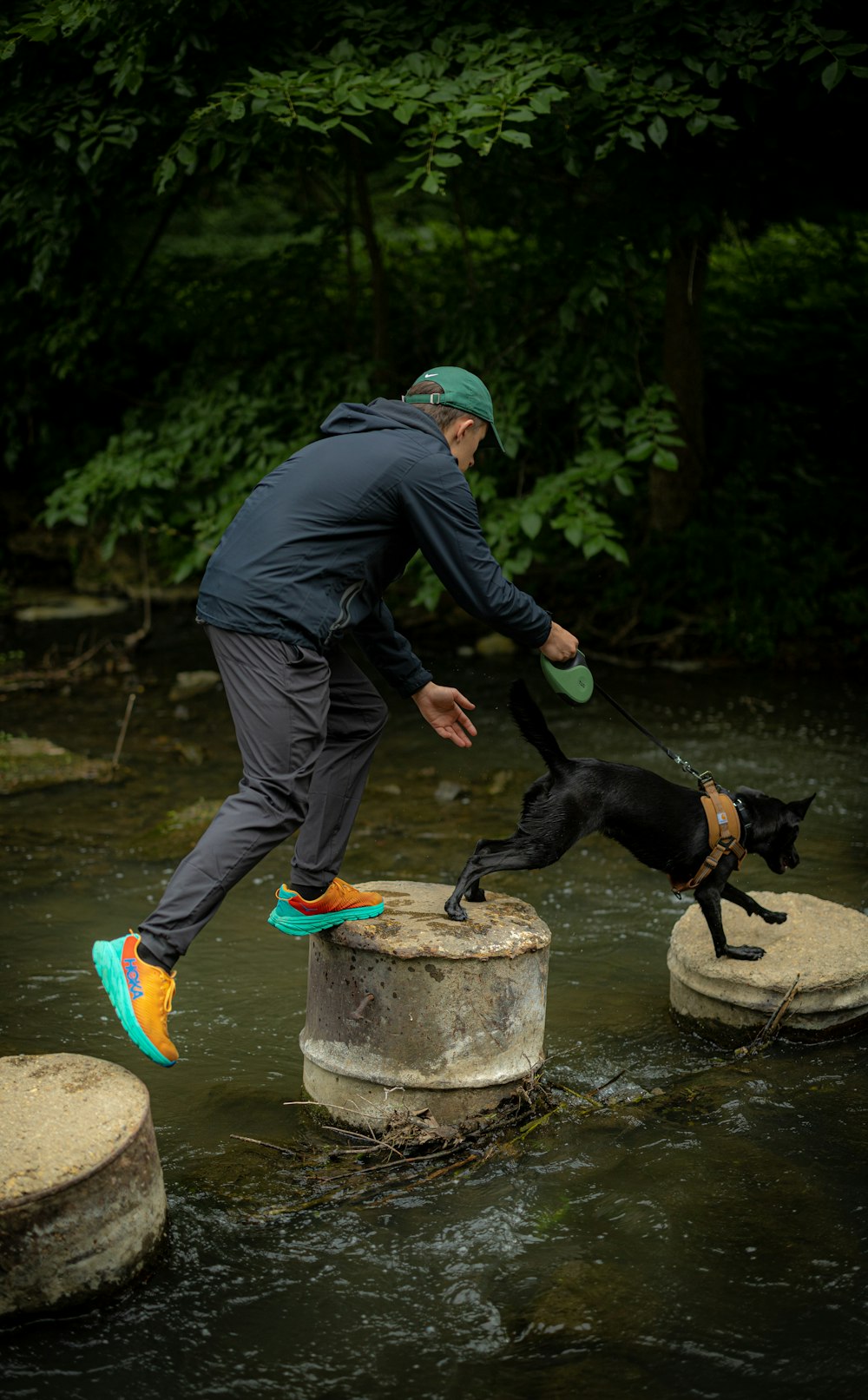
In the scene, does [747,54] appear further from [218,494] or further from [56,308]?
[56,308]

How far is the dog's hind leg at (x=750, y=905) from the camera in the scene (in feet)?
16.6

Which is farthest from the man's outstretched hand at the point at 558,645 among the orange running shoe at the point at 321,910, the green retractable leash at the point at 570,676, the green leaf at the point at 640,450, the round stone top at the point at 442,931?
the green leaf at the point at 640,450

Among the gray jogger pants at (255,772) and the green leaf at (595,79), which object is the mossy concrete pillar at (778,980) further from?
the green leaf at (595,79)

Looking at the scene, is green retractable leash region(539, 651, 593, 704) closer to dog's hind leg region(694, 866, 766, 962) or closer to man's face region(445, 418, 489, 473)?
man's face region(445, 418, 489, 473)

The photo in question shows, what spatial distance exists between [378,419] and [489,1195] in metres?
2.44

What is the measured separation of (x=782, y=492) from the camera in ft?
38.9

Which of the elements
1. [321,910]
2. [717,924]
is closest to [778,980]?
[717,924]

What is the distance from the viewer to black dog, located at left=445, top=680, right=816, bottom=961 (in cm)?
461

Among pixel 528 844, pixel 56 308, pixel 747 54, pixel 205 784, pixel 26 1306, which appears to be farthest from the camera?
pixel 56 308

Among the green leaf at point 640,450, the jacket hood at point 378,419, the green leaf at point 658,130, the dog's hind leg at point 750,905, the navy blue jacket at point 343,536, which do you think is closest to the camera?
the navy blue jacket at point 343,536

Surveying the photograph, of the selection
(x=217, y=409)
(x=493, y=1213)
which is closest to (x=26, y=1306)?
(x=493, y=1213)

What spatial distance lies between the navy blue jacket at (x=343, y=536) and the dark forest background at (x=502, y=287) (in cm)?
384

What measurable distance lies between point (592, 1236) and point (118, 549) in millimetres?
11171

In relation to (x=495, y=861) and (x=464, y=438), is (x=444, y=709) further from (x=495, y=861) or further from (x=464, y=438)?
(x=464, y=438)
